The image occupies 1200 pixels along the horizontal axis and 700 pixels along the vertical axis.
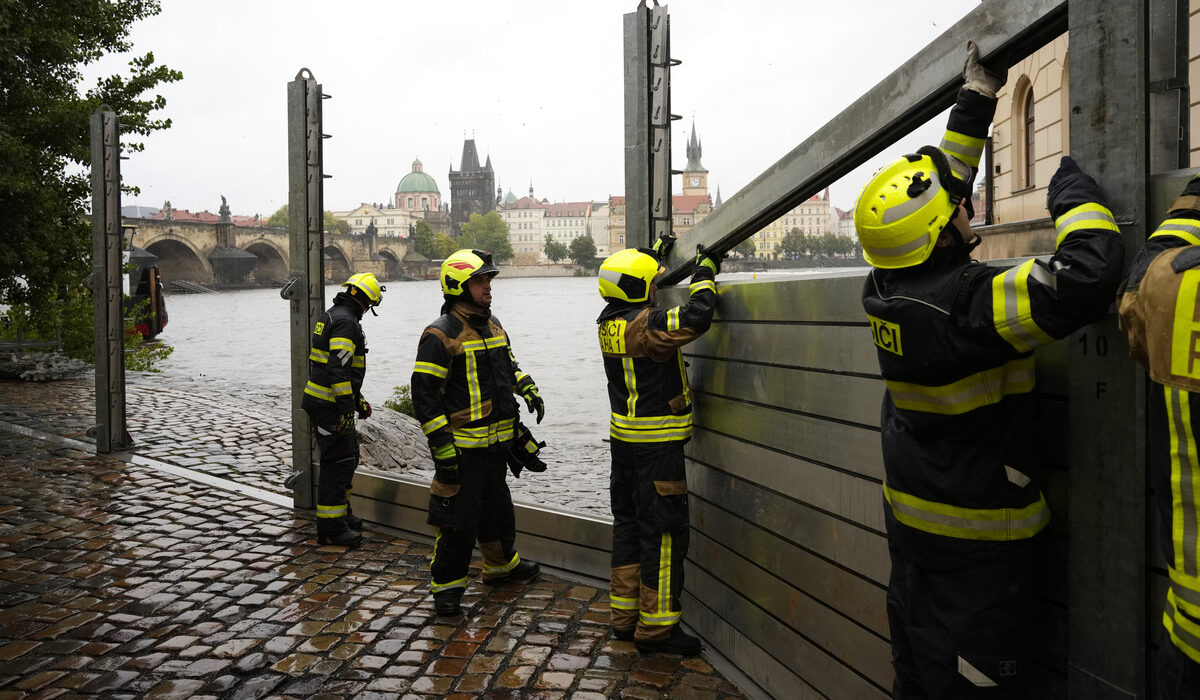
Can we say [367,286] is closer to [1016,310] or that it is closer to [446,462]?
[446,462]

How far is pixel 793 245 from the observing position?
3.90m

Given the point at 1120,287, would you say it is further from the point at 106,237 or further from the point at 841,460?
the point at 106,237

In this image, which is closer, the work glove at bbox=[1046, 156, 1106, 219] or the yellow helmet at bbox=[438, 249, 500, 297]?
the work glove at bbox=[1046, 156, 1106, 219]

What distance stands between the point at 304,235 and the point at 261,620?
11.3 feet

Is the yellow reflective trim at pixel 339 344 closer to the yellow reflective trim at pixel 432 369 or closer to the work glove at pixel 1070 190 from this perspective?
the yellow reflective trim at pixel 432 369

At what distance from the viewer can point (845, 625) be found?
10.8 ft

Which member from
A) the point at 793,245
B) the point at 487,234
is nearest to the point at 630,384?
the point at 793,245

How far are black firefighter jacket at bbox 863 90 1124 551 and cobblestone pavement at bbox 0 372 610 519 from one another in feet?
19.0

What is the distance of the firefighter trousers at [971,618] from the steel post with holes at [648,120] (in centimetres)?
291

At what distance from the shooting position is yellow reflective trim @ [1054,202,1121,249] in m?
2.04

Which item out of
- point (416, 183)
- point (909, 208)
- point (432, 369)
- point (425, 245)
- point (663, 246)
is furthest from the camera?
point (416, 183)

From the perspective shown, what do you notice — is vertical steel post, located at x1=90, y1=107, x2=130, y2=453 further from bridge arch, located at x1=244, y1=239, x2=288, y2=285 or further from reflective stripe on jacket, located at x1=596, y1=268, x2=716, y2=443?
bridge arch, located at x1=244, y1=239, x2=288, y2=285

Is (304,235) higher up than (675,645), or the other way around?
(304,235)

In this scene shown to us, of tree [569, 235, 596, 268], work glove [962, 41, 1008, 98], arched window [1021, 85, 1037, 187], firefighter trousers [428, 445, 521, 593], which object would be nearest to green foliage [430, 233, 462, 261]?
tree [569, 235, 596, 268]
